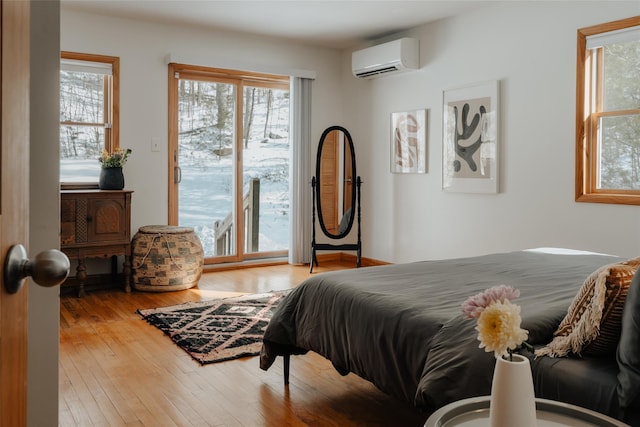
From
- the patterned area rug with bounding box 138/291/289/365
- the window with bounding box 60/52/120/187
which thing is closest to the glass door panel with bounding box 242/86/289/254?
the window with bounding box 60/52/120/187

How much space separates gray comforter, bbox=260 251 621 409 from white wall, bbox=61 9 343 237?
10.7 feet

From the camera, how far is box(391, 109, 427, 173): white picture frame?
576cm

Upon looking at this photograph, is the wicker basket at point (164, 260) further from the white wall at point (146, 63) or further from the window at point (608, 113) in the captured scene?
the window at point (608, 113)

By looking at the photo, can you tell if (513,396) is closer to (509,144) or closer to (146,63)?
(509,144)

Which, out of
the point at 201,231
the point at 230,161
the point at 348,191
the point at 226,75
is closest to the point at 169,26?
the point at 226,75

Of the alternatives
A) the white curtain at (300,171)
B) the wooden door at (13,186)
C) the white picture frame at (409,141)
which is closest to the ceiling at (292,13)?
the white curtain at (300,171)

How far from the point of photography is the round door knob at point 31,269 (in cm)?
71

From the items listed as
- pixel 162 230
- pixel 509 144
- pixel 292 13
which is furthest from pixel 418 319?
pixel 292 13

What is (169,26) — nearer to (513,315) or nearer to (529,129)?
(529,129)

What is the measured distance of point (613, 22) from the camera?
4.09m

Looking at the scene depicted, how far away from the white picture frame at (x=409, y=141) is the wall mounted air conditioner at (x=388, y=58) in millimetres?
460

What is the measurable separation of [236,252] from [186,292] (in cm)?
131

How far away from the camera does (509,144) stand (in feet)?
16.0

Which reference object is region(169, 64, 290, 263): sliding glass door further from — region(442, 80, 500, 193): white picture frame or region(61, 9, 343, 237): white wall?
region(442, 80, 500, 193): white picture frame
